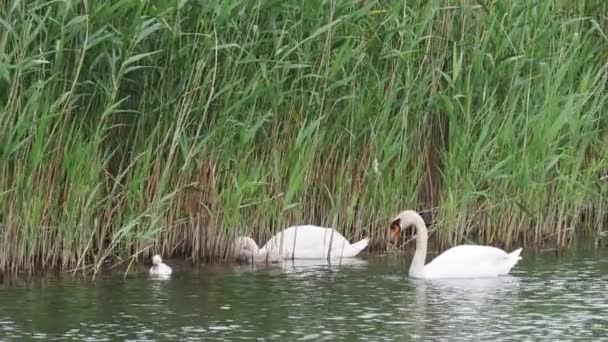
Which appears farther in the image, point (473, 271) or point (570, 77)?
point (570, 77)

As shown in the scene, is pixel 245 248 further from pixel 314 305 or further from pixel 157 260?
pixel 314 305

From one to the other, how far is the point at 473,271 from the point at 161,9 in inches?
111

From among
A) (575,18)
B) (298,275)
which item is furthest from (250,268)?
(575,18)

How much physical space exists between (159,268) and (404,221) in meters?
1.84

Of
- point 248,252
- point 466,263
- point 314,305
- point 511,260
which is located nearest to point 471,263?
point 466,263

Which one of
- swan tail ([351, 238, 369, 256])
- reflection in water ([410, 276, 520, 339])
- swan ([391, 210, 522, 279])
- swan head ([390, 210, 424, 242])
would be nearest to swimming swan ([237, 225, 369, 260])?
swan tail ([351, 238, 369, 256])

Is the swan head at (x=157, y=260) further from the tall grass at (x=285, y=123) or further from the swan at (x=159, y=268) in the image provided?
the tall grass at (x=285, y=123)

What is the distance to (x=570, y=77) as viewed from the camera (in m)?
13.9

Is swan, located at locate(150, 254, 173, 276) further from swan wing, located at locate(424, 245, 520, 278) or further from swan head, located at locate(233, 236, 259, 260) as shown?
swan wing, located at locate(424, 245, 520, 278)

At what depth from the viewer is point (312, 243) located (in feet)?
41.4

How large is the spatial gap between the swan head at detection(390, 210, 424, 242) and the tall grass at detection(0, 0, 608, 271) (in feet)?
1.96

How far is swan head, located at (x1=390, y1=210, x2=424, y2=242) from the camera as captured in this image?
12.3m

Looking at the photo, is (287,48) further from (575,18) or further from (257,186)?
(575,18)

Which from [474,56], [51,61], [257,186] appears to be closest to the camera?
[51,61]
